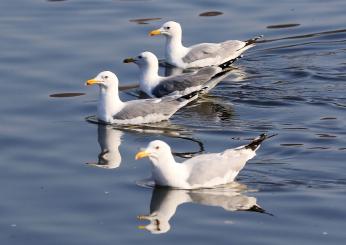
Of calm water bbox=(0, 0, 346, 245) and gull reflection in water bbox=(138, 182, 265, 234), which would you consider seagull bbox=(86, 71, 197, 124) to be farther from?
gull reflection in water bbox=(138, 182, 265, 234)

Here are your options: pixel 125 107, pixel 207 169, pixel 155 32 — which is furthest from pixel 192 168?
pixel 155 32

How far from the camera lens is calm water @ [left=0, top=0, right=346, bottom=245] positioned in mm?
11922

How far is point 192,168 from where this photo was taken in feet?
43.2

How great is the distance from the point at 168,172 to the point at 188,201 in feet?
1.63

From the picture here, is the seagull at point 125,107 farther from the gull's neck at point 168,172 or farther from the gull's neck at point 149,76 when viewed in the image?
the gull's neck at point 168,172

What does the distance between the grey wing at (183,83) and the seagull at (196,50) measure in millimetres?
1112

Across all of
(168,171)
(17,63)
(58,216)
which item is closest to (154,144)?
(168,171)

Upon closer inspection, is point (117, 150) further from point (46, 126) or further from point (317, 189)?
point (317, 189)

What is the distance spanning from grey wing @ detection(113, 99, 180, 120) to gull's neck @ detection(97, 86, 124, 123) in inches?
3.2

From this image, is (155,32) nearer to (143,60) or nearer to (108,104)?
(143,60)

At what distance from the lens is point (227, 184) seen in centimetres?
1323

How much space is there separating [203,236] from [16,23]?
9.77m

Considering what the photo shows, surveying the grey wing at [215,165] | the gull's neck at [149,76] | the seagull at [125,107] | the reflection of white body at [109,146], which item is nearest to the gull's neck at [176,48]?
the gull's neck at [149,76]

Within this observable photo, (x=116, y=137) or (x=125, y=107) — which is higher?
(x=125, y=107)
